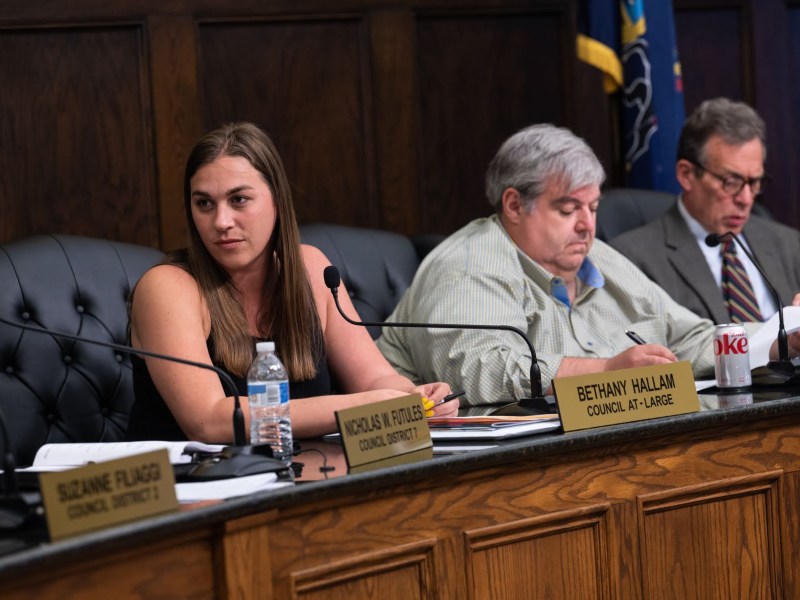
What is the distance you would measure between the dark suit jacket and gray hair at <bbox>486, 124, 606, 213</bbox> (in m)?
0.60

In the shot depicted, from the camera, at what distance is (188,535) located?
60.7 inches

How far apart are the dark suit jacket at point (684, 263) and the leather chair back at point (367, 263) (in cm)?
60

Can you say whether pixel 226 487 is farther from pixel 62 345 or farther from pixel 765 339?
pixel 765 339

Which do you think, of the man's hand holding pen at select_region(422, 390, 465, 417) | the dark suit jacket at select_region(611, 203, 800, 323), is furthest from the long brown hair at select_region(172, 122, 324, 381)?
the dark suit jacket at select_region(611, 203, 800, 323)

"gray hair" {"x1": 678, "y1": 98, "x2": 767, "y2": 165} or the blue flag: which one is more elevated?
the blue flag

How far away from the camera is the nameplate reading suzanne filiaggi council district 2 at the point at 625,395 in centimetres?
200

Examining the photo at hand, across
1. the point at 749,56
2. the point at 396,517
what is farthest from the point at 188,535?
the point at 749,56

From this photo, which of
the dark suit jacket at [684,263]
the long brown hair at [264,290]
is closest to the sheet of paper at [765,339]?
the dark suit jacket at [684,263]

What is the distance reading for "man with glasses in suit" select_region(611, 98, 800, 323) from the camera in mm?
3434

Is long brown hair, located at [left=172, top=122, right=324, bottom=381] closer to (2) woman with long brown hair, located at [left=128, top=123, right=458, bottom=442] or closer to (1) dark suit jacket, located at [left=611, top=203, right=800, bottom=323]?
(2) woman with long brown hair, located at [left=128, top=123, right=458, bottom=442]

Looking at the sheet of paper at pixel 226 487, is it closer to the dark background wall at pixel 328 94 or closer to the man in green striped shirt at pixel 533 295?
the man in green striped shirt at pixel 533 295

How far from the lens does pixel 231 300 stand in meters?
2.40

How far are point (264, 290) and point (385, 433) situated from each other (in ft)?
2.53

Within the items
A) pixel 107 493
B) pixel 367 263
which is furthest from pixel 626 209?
pixel 107 493
